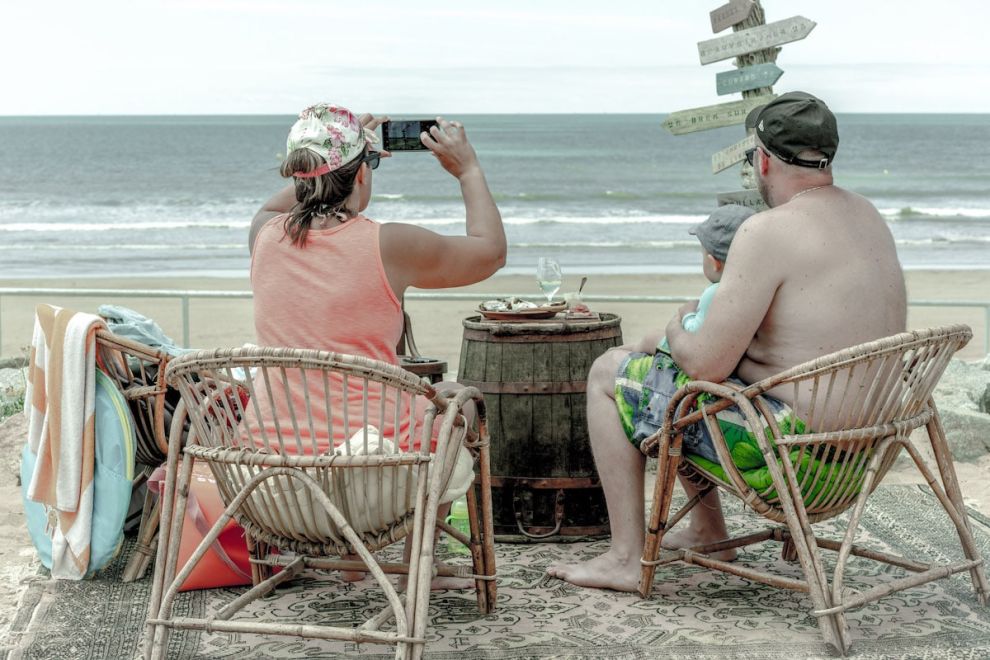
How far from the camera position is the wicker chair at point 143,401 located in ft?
11.2

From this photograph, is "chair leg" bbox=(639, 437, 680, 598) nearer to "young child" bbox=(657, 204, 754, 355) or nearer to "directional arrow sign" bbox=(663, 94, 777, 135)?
"young child" bbox=(657, 204, 754, 355)

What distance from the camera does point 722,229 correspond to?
3.26 m

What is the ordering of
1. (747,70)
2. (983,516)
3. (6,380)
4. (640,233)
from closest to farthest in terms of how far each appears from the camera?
(983,516) → (747,70) → (6,380) → (640,233)

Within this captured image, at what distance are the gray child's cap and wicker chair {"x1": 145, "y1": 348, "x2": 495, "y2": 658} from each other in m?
0.82

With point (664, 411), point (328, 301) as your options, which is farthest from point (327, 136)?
point (664, 411)

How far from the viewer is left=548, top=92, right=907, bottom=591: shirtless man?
2.90 m

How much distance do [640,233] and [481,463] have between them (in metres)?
17.7

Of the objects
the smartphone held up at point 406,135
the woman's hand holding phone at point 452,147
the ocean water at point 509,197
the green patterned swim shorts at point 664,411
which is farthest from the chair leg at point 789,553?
the ocean water at point 509,197

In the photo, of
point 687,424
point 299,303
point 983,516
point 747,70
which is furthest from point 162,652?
point 747,70

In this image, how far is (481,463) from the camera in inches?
125

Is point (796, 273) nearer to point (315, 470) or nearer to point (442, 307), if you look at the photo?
point (315, 470)

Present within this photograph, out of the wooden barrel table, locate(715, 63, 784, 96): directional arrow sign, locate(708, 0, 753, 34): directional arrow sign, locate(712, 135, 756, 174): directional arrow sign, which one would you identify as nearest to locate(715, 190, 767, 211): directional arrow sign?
locate(712, 135, 756, 174): directional arrow sign

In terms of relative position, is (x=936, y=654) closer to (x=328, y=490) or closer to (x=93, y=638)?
(x=328, y=490)

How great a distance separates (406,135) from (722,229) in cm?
90
